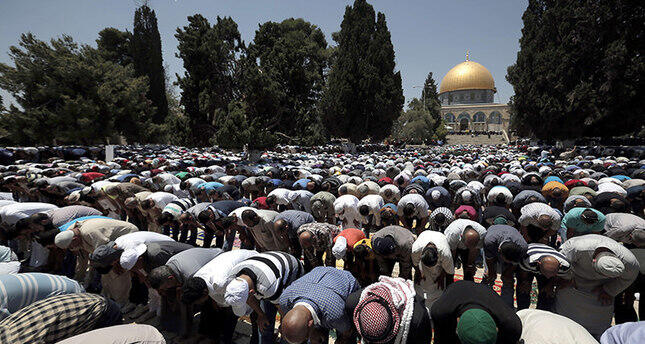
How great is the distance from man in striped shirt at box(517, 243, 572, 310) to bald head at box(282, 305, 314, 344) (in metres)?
2.55

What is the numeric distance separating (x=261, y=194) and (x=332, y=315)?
6.52 m

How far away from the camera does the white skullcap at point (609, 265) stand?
9.43ft

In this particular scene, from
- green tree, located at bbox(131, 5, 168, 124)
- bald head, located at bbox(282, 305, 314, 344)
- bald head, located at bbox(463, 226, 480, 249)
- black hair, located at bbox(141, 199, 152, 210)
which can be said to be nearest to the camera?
bald head, located at bbox(282, 305, 314, 344)

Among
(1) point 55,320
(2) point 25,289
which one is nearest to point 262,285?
(1) point 55,320

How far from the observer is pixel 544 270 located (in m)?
3.14

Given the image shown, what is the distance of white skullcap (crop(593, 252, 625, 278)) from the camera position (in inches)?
113

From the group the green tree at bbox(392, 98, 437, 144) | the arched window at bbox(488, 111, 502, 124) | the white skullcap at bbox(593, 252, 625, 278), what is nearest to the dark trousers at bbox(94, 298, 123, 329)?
the white skullcap at bbox(593, 252, 625, 278)

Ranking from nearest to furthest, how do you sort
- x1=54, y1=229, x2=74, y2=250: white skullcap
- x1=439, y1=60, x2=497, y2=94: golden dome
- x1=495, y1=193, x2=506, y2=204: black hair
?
x1=54, y1=229, x2=74, y2=250: white skullcap → x1=495, y1=193, x2=506, y2=204: black hair → x1=439, y1=60, x2=497, y2=94: golden dome

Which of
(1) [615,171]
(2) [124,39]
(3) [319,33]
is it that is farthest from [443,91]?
(1) [615,171]

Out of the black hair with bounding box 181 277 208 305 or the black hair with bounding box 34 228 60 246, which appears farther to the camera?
the black hair with bounding box 34 228 60 246

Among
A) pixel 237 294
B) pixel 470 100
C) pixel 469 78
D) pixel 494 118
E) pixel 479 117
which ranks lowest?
pixel 237 294

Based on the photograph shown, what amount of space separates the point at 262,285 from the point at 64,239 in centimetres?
320

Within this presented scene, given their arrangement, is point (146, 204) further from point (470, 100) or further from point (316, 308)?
point (470, 100)

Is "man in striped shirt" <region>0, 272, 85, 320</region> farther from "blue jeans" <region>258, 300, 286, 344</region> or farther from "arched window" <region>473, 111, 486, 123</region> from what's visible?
"arched window" <region>473, 111, 486, 123</region>
